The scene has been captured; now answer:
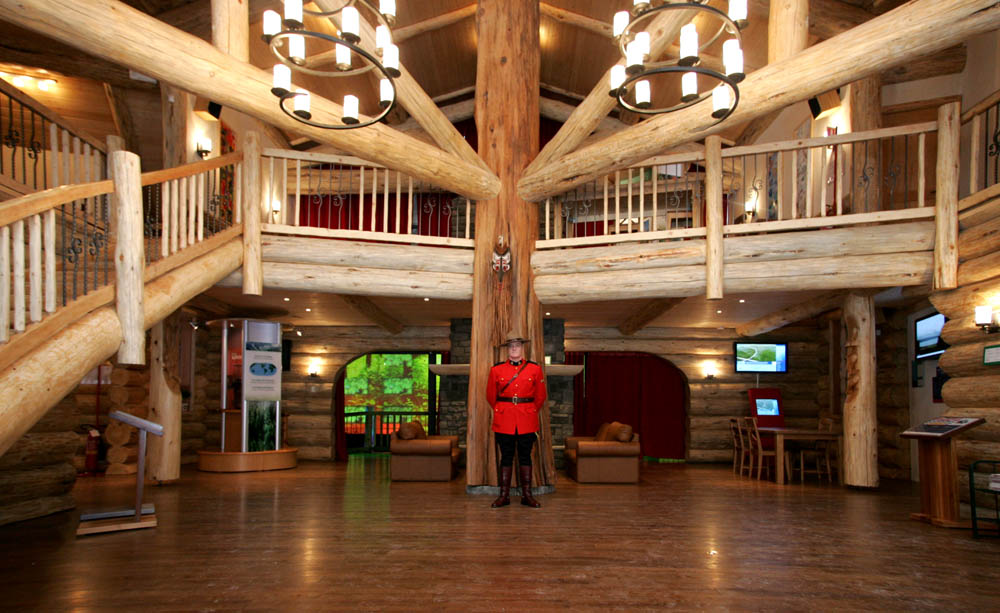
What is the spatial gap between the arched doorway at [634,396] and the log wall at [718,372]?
3.42 feet

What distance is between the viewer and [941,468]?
6.36m

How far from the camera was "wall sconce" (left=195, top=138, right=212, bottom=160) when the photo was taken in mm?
9734

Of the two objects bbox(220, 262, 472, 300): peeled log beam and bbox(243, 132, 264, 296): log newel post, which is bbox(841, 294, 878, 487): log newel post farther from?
bbox(243, 132, 264, 296): log newel post

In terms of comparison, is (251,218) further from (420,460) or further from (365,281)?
(420,460)

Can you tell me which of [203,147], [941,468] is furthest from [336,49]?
[941,468]

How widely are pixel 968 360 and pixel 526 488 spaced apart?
470cm

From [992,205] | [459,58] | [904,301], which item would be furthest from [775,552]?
[459,58]

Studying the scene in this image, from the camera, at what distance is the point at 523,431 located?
7.40m

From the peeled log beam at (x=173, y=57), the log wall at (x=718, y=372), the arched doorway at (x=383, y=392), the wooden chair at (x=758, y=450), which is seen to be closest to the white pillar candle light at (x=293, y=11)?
the peeled log beam at (x=173, y=57)

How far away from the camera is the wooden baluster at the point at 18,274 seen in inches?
167

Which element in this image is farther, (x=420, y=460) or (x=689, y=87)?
(x=420, y=460)

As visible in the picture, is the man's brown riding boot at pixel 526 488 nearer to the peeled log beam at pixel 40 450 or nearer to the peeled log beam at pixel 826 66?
the peeled log beam at pixel 826 66

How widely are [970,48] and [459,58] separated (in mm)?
8367

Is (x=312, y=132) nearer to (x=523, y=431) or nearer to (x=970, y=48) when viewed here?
(x=523, y=431)
